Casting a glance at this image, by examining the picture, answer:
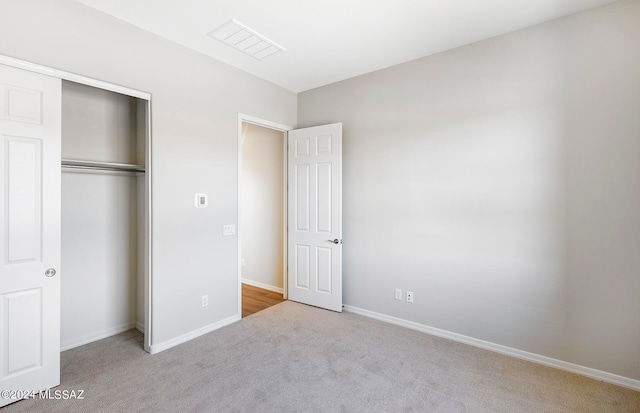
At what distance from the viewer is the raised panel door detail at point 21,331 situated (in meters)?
1.98

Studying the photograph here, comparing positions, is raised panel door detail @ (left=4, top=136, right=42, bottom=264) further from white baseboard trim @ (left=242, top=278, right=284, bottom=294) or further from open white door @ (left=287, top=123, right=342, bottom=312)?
white baseboard trim @ (left=242, top=278, right=284, bottom=294)

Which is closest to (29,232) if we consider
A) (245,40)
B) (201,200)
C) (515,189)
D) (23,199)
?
(23,199)

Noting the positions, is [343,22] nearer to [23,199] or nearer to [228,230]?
[228,230]

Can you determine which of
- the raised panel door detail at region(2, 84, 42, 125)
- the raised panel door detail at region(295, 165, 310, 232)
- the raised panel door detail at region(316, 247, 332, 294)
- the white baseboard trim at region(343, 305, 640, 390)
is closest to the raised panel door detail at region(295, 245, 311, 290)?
the raised panel door detail at region(316, 247, 332, 294)

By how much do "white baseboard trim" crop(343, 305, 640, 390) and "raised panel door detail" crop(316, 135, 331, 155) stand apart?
1.98 meters

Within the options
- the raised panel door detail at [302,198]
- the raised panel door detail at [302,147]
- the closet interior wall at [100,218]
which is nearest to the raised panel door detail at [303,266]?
the raised panel door detail at [302,198]

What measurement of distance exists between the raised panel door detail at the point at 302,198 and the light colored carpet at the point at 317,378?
4.56 ft

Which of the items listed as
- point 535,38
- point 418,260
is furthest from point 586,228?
point 535,38

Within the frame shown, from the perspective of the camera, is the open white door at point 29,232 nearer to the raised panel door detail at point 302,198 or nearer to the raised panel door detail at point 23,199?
the raised panel door detail at point 23,199

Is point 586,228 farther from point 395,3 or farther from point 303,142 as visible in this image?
point 303,142

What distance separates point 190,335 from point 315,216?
1.88m

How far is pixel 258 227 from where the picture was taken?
191 inches

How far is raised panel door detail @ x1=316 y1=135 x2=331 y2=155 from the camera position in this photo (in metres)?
3.70

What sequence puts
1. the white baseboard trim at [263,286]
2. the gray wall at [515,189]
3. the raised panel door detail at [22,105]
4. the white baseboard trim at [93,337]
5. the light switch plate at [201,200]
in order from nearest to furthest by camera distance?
the raised panel door detail at [22,105] → the gray wall at [515,189] → the white baseboard trim at [93,337] → the light switch plate at [201,200] → the white baseboard trim at [263,286]
